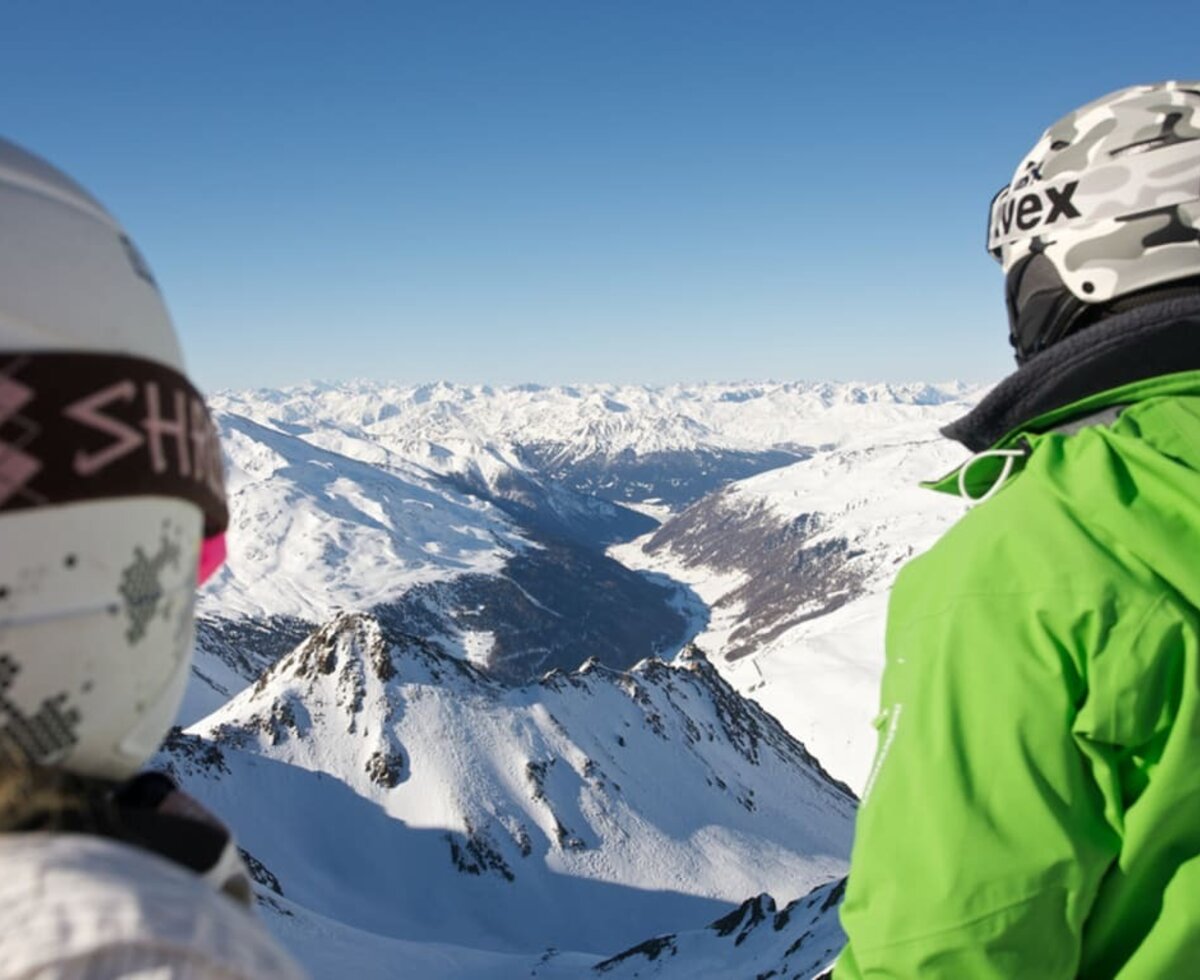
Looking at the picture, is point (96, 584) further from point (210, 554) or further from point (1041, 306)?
point (1041, 306)

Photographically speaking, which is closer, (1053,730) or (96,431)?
(96,431)

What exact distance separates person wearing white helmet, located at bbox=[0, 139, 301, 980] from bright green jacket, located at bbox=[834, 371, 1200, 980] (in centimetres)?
169

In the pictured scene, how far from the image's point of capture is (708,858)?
5297 cm

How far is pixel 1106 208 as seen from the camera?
9.52ft

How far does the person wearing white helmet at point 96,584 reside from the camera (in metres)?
1.30

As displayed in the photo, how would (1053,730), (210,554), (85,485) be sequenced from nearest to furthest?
(85,485)
(1053,730)
(210,554)

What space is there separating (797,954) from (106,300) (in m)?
29.9

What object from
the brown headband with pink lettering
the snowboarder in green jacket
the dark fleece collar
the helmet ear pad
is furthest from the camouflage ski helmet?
the brown headband with pink lettering

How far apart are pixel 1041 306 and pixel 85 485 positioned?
3.29 metres

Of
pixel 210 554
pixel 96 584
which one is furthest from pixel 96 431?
pixel 210 554

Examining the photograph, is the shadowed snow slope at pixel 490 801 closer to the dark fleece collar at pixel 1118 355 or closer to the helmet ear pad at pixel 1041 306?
the helmet ear pad at pixel 1041 306

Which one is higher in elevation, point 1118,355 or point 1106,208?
point 1106,208

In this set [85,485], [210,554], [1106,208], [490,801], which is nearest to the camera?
[85,485]

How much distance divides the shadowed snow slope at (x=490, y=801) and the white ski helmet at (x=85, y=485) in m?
43.6
